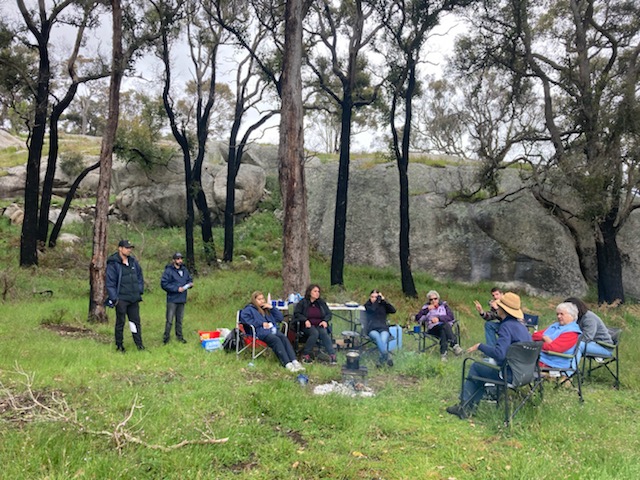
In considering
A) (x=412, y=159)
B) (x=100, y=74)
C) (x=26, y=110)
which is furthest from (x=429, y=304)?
(x=26, y=110)

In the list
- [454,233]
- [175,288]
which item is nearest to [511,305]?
[175,288]

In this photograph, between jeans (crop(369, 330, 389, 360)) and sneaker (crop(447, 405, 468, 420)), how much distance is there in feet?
7.80

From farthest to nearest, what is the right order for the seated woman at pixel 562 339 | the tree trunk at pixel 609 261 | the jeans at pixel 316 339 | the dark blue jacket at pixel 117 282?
the tree trunk at pixel 609 261, the jeans at pixel 316 339, the dark blue jacket at pixel 117 282, the seated woman at pixel 562 339

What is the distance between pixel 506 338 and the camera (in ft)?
15.7

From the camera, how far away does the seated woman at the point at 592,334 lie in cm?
636

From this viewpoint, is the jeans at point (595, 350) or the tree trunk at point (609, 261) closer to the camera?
the jeans at point (595, 350)

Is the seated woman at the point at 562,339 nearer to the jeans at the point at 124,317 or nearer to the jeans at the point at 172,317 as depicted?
the jeans at the point at 172,317

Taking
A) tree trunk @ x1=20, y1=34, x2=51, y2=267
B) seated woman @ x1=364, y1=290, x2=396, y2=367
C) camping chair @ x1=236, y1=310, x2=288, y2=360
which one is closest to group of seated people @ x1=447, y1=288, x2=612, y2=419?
seated woman @ x1=364, y1=290, x2=396, y2=367

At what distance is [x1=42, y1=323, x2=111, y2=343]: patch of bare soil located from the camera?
26.0 feet

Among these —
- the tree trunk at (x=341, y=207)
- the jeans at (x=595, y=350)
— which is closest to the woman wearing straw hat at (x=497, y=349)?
the jeans at (x=595, y=350)

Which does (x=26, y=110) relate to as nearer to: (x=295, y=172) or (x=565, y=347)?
(x=295, y=172)

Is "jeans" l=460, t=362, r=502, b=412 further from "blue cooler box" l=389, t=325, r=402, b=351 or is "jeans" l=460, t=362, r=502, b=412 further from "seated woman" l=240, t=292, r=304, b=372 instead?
"blue cooler box" l=389, t=325, r=402, b=351

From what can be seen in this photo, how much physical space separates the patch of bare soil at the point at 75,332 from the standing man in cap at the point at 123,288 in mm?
1054

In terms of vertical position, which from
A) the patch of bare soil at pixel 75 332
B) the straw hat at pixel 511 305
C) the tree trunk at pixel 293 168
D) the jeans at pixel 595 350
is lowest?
the patch of bare soil at pixel 75 332
